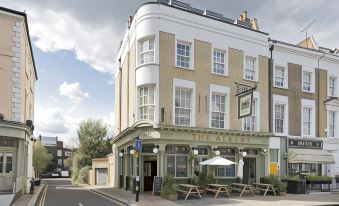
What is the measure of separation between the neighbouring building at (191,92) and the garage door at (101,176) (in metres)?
12.6

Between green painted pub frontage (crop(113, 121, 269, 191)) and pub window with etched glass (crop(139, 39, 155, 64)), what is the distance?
3.92 m

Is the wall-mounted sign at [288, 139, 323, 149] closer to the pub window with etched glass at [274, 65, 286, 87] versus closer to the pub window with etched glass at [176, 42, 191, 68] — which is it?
the pub window with etched glass at [274, 65, 286, 87]

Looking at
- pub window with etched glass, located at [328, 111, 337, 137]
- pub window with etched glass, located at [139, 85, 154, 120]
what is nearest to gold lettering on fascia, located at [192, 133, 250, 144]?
pub window with etched glass, located at [139, 85, 154, 120]

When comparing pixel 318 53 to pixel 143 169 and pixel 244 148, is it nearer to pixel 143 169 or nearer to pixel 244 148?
pixel 244 148

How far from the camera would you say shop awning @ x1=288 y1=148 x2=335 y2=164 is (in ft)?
85.3

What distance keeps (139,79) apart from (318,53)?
14661mm

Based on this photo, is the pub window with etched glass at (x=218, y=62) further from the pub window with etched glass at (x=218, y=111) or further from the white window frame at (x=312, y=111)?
the white window frame at (x=312, y=111)

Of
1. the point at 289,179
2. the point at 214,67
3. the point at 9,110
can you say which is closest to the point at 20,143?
the point at 9,110

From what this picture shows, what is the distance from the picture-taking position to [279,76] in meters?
27.2

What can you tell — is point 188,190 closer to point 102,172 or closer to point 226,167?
point 226,167

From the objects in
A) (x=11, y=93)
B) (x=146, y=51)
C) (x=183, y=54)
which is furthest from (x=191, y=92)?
(x=11, y=93)

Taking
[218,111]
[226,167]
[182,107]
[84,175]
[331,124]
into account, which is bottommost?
[84,175]

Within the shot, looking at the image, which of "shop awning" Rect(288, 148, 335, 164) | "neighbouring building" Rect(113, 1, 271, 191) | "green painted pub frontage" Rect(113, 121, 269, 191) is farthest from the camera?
"shop awning" Rect(288, 148, 335, 164)

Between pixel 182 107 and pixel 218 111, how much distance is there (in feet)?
8.82
